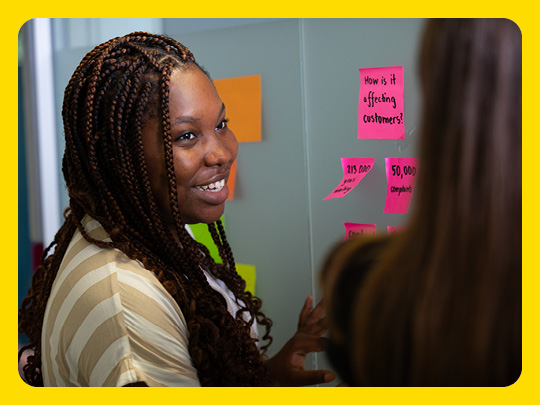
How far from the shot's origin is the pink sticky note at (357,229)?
3.92ft

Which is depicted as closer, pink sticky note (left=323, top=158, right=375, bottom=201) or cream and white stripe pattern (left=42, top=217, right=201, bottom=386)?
cream and white stripe pattern (left=42, top=217, right=201, bottom=386)

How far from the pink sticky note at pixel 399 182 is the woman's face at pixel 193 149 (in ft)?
1.14

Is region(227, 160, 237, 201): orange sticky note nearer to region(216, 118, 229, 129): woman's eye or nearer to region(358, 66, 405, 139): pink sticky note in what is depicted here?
region(216, 118, 229, 129): woman's eye

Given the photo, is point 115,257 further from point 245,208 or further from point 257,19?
point 257,19

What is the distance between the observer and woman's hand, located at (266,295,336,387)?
121 cm

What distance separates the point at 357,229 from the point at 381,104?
0.89 feet

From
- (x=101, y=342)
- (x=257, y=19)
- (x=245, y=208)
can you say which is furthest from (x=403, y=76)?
(x=101, y=342)

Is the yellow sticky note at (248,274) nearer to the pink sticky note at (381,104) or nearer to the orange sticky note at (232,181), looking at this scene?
the orange sticky note at (232,181)

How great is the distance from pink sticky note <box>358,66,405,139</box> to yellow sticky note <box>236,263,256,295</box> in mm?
394

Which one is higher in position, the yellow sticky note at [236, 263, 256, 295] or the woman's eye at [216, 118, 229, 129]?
the woman's eye at [216, 118, 229, 129]

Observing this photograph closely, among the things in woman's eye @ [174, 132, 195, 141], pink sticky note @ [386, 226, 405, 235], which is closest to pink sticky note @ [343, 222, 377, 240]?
pink sticky note @ [386, 226, 405, 235]

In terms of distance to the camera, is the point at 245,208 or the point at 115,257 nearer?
the point at 115,257

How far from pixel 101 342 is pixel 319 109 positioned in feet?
2.16

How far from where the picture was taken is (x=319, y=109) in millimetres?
1220
